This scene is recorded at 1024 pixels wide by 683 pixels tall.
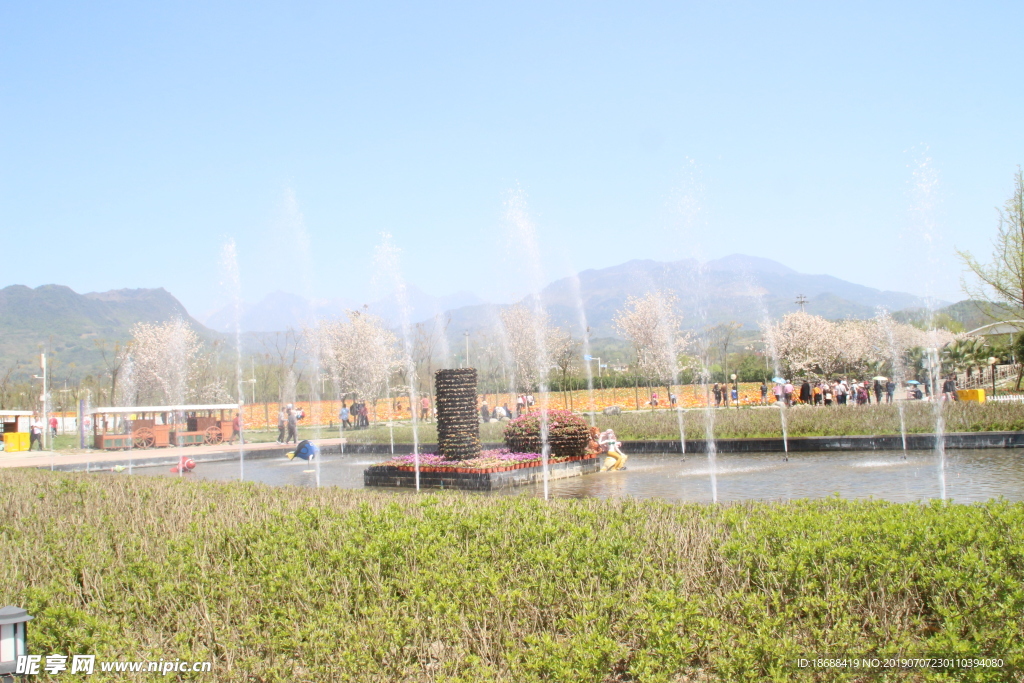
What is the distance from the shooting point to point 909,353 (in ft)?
226

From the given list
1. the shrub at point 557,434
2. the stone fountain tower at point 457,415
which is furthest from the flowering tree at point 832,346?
the stone fountain tower at point 457,415

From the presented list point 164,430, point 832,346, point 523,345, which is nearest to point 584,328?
point 523,345

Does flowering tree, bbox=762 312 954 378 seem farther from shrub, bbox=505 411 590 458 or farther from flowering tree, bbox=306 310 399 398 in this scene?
shrub, bbox=505 411 590 458

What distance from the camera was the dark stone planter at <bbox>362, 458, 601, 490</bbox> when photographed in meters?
12.8

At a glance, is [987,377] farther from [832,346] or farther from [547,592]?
[547,592]

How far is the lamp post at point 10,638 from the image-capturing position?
13.2ft

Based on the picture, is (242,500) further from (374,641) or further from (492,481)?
(492,481)

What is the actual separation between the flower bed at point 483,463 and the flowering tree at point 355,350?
42.5 meters

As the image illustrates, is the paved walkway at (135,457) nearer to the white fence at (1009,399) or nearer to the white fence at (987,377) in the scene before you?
the white fence at (1009,399)

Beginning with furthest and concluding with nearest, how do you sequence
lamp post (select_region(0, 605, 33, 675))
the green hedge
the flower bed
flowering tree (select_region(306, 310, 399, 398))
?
flowering tree (select_region(306, 310, 399, 398)), the flower bed, lamp post (select_region(0, 605, 33, 675)), the green hedge

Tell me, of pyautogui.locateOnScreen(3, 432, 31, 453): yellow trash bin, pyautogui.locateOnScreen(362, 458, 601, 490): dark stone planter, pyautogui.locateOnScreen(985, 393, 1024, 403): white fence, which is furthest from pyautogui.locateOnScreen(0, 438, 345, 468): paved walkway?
pyautogui.locateOnScreen(985, 393, 1024, 403): white fence

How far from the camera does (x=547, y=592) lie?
4586 mm

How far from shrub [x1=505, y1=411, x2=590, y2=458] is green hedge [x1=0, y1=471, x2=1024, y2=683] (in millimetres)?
8499

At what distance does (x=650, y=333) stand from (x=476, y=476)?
46921 mm
